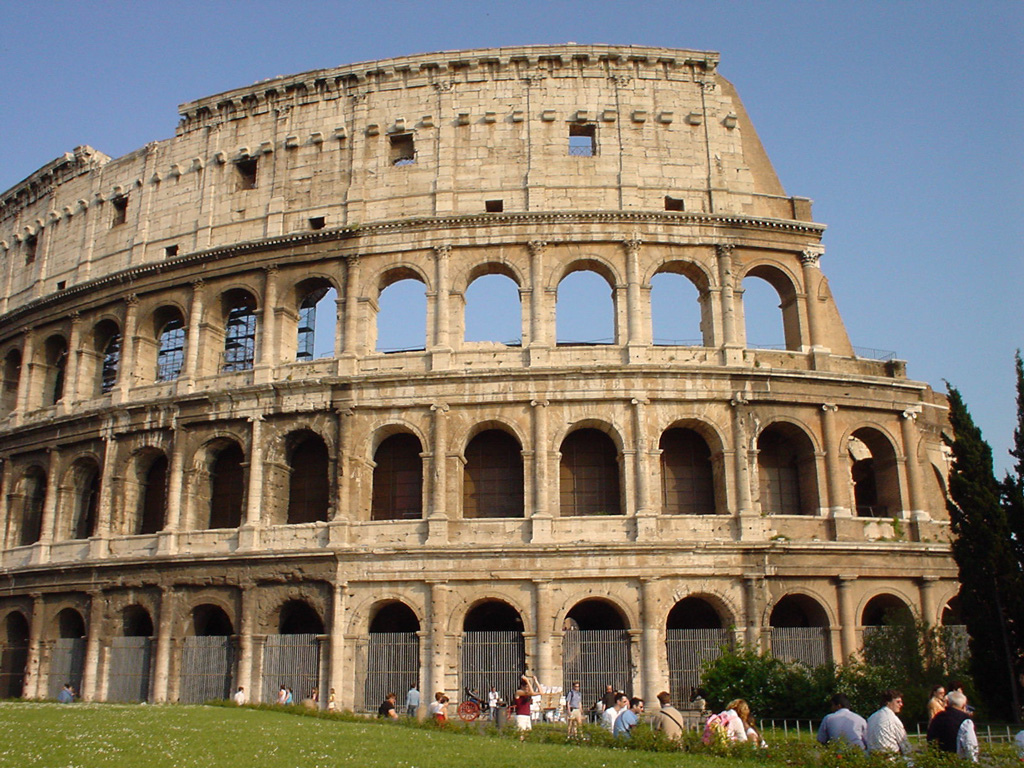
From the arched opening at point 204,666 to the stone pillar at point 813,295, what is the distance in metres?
16.9

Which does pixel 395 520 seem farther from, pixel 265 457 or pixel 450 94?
pixel 450 94

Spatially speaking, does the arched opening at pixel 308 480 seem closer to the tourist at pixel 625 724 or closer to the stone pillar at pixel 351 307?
the stone pillar at pixel 351 307

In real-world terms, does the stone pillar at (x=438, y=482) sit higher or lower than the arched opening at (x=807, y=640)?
higher

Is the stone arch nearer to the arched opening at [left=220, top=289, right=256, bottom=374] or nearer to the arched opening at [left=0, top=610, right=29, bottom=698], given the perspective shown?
the arched opening at [left=220, top=289, right=256, bottom=374]

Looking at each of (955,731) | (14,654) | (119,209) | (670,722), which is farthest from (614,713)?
(119,209)

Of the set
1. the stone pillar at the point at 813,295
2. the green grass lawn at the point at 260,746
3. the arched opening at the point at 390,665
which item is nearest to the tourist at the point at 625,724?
the green grass lawn at the point at 260,746

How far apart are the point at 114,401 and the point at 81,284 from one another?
440 centimetres

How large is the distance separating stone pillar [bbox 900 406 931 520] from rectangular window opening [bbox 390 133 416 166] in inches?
598

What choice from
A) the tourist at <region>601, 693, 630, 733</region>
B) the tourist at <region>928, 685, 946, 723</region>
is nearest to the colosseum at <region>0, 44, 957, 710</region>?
the tourist at <region>601, 693, 630, 733</region>

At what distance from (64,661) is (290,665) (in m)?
7.71

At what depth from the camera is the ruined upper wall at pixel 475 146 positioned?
83.5ft

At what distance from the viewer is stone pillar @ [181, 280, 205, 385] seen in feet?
86.2

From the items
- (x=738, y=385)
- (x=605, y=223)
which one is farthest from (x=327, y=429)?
(x=738, y=385)

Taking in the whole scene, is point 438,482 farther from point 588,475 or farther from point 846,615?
point 846,615
